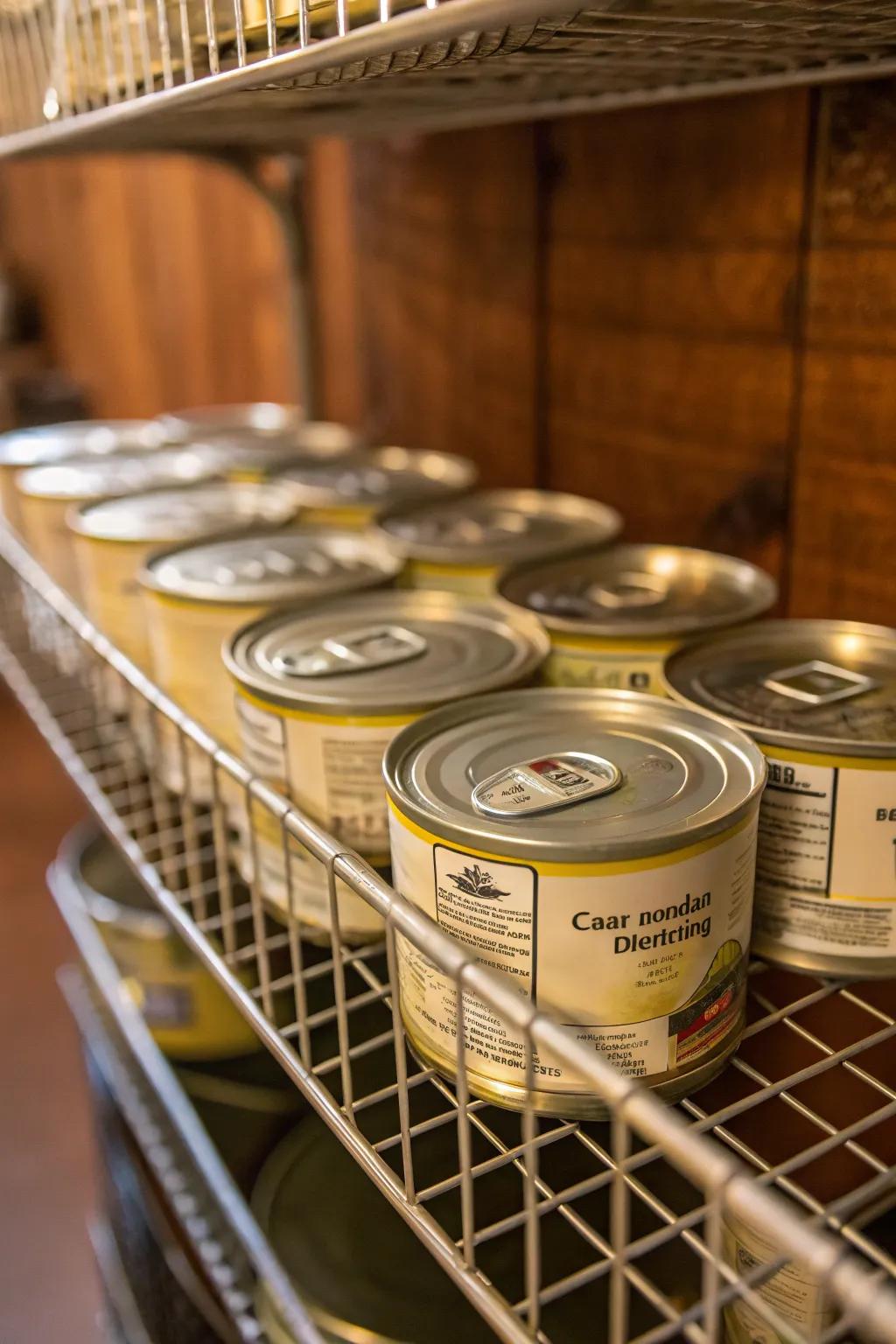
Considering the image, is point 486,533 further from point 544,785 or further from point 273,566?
point 544,785

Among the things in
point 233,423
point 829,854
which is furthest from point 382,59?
point 233,423

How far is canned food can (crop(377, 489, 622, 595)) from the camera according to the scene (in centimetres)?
85

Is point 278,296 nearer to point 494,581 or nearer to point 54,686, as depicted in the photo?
point 54,686

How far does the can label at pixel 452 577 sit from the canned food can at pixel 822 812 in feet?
0.69

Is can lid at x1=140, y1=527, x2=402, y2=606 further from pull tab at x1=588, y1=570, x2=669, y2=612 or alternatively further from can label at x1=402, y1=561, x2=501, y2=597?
pull tab at x1=588, y1=570, x2=669, y2=612

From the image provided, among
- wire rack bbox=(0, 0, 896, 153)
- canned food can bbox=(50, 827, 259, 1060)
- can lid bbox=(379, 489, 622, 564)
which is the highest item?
wire rack bbox=(0, 0, 896, 153)

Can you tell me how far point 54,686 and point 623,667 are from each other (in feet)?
2.27

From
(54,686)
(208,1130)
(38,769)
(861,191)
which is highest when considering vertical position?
(861,191)

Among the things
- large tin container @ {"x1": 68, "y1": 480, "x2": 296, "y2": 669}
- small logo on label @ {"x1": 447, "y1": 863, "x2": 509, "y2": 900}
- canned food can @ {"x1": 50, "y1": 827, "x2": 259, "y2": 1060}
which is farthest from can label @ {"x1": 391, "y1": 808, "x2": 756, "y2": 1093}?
canned food can @ {"x1": 50, "y1": 827, "x2": 259, "y2": 1060}

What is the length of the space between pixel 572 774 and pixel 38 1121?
1.45 m

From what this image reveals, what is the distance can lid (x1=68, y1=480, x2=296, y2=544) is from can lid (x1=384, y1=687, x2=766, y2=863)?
418mm

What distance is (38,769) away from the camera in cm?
267

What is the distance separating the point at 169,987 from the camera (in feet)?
3.60

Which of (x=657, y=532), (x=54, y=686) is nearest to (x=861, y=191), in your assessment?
(x=657, y=532)
